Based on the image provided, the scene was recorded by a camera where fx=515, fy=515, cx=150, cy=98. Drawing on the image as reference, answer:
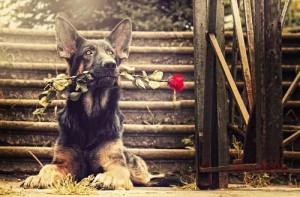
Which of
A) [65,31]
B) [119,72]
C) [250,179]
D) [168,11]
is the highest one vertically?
[168,11]

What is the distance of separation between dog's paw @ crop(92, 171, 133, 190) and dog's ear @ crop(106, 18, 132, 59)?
1108 mm

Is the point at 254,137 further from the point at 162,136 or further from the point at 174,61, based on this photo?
the point at 174,61

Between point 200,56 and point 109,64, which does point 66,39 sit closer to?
point 109,64

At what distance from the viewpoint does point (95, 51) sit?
13.6ft

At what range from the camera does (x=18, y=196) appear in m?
3.08

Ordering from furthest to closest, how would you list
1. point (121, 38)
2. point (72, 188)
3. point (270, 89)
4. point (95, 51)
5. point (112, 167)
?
1. point (121, 38)
2. point (95, 51)
3. point (112, 167)
4. point (72, 188)
5. point (270, 89)

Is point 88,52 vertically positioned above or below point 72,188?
above

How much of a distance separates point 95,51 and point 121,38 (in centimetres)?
39

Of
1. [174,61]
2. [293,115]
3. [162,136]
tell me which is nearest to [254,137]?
[162,136]

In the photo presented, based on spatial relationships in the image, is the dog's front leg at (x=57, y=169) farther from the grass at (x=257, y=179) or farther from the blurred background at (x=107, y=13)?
the blurred background at (x=107, y=13)

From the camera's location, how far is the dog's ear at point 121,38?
4395 mm

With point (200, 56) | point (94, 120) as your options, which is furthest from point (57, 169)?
point (200, 56)

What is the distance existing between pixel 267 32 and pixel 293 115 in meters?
2.82

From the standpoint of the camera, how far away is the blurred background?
714cm
